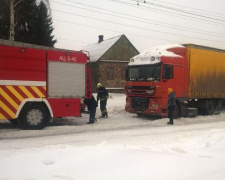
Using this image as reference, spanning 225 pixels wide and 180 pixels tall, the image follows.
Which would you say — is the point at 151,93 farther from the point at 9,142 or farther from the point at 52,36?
the point at 52,36

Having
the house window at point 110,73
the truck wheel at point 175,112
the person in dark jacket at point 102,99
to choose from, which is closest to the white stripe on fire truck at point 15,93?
the person in dark jacket at point 102,99

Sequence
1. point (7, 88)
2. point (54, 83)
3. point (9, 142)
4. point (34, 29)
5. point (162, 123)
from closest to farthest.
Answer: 1. point (9, 142)
2. point (7, 88)
3. point (54, 83)
4. point (162, 123)
5. point (34, 29)

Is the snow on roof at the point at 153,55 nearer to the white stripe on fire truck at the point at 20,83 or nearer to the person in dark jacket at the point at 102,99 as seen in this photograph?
the person in dark jacket at the point at 102,99

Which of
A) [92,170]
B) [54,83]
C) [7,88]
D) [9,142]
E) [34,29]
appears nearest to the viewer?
[92,170]

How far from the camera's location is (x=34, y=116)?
9.70 meters

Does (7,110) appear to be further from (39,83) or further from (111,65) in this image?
(111,65)

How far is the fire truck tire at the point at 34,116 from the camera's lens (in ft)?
31.1

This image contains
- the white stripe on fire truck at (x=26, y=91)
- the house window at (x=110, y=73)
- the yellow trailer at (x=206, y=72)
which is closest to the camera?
the white stripe on fire truck at (x=26, y=91)

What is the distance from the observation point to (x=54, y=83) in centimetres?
1003

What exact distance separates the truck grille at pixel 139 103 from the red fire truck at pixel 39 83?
11.1ft

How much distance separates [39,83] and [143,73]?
544 centimetres

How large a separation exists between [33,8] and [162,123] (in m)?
16.5

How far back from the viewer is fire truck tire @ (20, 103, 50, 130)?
31.1ft

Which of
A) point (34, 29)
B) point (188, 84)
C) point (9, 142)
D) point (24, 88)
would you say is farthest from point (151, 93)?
point (34, 29)
